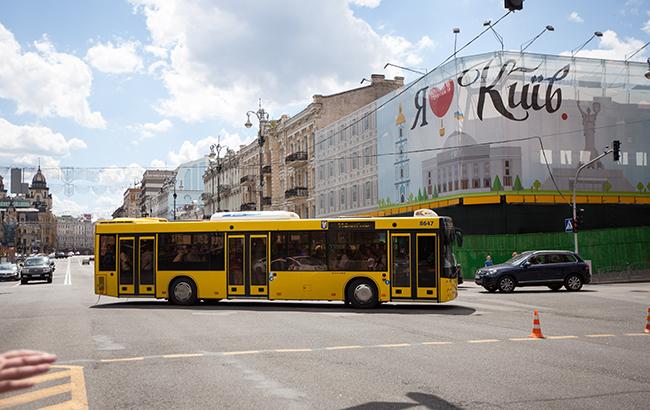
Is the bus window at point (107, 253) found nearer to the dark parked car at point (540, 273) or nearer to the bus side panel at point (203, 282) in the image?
the bus side panel at point (203, 282)

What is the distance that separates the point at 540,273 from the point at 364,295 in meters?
10.3

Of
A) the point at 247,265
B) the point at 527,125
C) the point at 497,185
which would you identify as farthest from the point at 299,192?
the point at 247,265

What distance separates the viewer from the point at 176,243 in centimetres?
2008

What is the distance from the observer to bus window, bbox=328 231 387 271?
18.4m

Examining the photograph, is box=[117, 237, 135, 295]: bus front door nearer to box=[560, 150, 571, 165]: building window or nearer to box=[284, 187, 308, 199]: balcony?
box=[560, 150, 571, 165]: building window

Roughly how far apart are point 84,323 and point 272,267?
5.83m

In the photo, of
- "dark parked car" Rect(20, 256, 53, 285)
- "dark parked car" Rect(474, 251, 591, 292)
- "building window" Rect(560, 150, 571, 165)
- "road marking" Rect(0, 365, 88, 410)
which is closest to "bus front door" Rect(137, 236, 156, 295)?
"road marking" Rect(0, 365, 88, 410)

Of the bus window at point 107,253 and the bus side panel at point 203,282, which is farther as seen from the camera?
the bus window at point 107,253

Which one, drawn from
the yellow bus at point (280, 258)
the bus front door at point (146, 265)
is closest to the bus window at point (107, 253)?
the yellow bus at point (280, 258)

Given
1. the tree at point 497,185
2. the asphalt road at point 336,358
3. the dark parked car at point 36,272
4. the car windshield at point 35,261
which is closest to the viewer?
the asphalt road at point 336,358

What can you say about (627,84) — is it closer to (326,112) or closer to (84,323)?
(326,112)

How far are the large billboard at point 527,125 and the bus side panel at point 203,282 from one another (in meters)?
22.3

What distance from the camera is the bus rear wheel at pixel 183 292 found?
1984 cm

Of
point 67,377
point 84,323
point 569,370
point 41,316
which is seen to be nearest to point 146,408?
point 67,377
